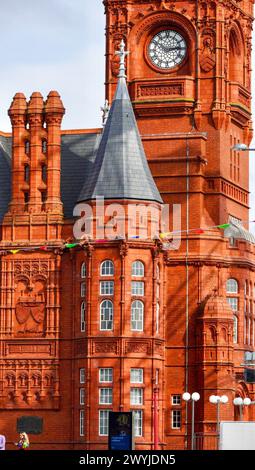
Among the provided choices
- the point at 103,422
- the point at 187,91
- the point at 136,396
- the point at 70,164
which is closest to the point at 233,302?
the point at 136,396

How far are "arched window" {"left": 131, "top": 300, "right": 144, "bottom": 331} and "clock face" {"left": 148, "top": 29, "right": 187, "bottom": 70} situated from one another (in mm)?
18504

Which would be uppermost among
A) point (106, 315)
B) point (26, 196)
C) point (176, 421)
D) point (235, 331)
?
point (26, 196)

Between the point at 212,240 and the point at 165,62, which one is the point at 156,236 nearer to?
the point at 212,240

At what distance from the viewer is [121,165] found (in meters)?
89.1

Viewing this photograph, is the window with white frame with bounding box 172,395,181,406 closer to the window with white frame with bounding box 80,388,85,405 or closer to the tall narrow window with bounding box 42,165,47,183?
the window with white frame with bounding box 80,388,85,405

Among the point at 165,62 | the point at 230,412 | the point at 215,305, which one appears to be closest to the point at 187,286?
the point at 215,305

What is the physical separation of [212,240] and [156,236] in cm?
680

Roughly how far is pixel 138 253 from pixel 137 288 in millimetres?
2084

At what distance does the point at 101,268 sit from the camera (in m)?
88.0

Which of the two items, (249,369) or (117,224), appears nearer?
(117,224)

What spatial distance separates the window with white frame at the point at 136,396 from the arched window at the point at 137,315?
356 cm

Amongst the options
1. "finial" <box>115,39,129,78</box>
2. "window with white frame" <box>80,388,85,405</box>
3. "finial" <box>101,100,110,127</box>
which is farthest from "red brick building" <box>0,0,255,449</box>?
"finial" <box>115,39,129,78</box>

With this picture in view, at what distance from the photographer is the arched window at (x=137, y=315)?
87375 millimetres

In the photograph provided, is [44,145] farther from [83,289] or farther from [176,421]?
[176,421]
